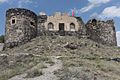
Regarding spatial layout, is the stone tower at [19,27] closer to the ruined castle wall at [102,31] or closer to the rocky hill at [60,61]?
the rocky hill at [60,61]

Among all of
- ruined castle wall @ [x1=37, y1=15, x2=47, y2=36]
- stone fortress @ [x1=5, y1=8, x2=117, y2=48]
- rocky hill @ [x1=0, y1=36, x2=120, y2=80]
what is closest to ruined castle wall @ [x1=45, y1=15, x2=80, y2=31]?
stone fortress @ [x1=5, y1=8, x2=117, y2=48]

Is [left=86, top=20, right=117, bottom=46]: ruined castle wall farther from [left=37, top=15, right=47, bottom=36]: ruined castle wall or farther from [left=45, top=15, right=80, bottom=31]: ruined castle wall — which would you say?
[left=37, top=15, right=47, bottom=36]: ruined castle wall

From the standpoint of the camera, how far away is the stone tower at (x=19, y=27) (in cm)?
4178

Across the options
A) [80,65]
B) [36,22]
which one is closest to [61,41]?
[36,22]

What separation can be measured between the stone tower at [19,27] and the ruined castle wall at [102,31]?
927cm

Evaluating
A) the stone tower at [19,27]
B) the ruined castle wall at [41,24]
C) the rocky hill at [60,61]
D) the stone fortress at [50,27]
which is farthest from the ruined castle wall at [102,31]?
the stone tower at [19,27]

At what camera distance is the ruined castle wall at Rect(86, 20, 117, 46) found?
1842 inches

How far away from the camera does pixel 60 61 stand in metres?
31.5

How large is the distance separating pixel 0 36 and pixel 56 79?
1229 inches

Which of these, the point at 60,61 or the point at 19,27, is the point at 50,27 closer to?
the point at 19,27

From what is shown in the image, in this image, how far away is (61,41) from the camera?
135ft

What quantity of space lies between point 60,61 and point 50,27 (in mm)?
14076

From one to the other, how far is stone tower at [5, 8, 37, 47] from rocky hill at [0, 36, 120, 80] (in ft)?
4.38

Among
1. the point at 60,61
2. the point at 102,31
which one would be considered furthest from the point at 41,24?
the point at 60,61
